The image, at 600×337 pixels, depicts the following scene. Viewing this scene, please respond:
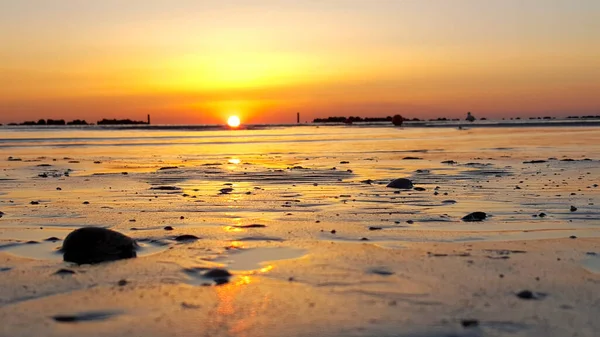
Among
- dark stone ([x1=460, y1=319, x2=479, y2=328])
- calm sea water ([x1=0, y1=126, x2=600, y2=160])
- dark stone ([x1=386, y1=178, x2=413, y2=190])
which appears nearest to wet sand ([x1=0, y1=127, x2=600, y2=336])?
dark stone ([x1=460, y1=319, x2=479, y2=328])

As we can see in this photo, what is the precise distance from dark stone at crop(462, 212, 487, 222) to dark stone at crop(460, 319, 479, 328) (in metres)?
4.68

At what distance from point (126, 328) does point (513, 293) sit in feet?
10.4

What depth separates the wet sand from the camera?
5.10 metres

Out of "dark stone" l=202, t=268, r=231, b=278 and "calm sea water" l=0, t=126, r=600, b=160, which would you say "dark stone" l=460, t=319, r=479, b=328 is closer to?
"dark stone" l=202, t=268, r=231, b=278

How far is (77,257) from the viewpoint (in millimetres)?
7164

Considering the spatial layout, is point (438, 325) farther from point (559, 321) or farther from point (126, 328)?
point (126, 328)

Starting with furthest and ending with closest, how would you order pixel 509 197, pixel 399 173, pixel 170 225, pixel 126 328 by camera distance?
pixel 399 173
pixel 509 197
pixel 170 225
pixel 126 328

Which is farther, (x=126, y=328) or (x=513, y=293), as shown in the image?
(x=513, y=293)

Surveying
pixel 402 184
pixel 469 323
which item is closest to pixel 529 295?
pixel 469 323

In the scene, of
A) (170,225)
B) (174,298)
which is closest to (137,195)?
(170,225)

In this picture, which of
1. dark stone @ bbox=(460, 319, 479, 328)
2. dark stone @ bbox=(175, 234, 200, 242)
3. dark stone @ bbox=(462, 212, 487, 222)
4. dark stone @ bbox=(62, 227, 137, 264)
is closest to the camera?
dark stone @ bbox=(460, 319, 479, 328)

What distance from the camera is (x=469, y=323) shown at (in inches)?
196

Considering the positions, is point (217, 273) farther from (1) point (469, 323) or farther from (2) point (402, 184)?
(2) point (402, 184)

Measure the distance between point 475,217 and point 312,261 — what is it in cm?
353
